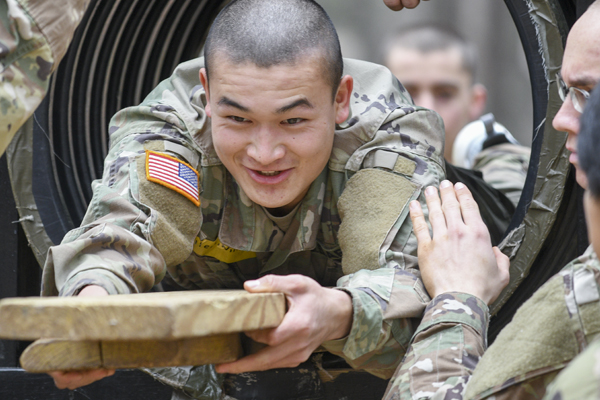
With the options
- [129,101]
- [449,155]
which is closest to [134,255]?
[129,101]

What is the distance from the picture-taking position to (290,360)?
5.03ft

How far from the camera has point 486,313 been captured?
69.2 inches

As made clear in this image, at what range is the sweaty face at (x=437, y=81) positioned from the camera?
4.06m

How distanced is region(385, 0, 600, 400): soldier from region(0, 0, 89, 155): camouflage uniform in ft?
Result: 2.93

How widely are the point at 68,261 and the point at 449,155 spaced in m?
3.16

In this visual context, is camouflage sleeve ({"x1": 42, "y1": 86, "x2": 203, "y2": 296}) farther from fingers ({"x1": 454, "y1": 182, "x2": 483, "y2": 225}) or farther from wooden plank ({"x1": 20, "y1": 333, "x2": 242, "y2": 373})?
fingers ({"x1": 454, "y1": 182, "x2": 483, "y2": 225})

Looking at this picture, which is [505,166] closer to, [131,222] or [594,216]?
[131,222]

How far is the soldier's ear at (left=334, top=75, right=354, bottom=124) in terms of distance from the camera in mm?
2092

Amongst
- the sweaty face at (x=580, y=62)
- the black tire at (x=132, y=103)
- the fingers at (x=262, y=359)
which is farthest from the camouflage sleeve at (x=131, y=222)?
the sweaty face at (x=580, y=62)

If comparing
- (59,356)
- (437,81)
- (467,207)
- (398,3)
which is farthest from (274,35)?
(437,81)

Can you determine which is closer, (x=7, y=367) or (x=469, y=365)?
(x=469, y=365)

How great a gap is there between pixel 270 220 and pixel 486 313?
2.31 feet

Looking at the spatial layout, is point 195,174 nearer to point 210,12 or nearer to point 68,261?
point 68,261

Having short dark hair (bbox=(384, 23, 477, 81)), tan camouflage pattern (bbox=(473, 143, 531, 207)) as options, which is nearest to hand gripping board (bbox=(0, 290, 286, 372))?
tan camouflage pattern (bbox=(473, 143, 531, 207))
